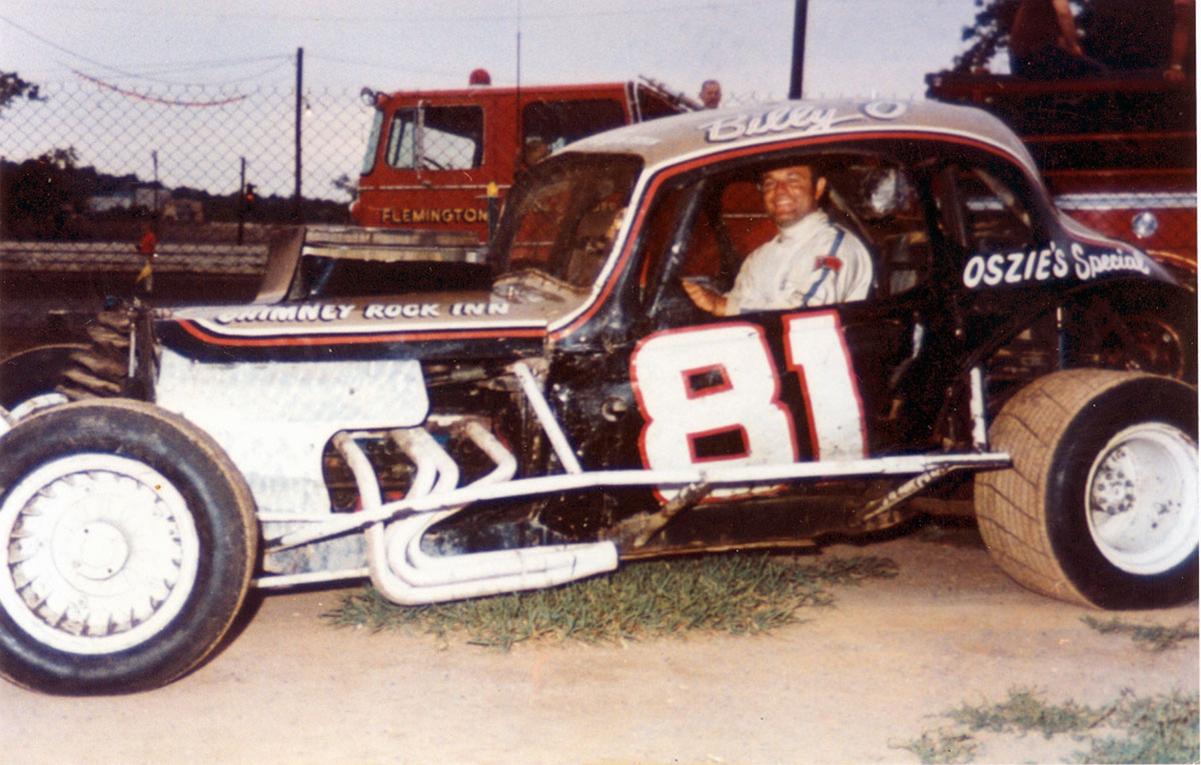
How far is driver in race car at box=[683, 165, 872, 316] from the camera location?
3.83 meters

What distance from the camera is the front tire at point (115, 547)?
3.09 metres

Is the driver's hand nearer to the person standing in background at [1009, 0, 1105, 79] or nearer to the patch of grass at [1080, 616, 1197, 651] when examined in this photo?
the patch of grass at [1080, 616, 1197, 651]

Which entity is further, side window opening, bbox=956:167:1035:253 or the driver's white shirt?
side window opening, bbox=956:167:1035:253

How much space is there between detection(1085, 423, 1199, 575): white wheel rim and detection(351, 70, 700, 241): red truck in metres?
5.55

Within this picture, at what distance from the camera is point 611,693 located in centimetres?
329

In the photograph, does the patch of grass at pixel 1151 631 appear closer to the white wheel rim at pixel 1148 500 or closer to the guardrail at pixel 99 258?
the white wheel rim at pixel 1148 500

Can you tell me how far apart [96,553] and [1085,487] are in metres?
3.27

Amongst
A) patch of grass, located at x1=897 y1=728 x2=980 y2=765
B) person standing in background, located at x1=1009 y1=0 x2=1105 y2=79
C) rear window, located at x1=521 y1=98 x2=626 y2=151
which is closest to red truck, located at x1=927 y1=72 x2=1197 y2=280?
person standing in background, located at x1=1009 y1=0 x2=1105 y2=79

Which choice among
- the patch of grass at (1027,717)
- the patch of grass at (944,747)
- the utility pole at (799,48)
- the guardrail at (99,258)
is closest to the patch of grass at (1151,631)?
the patch of grass at (1027,717)

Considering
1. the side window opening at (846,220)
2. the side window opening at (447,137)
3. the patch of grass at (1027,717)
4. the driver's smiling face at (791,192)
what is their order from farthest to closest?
the side window opening at (447,137)
the driver's smiling face at (791,192)
the side window opening at (846,220)
the patch of grass at (1027,717)

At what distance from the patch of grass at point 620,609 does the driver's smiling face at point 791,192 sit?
1394 millimetres

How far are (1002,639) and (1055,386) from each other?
3.15 feet

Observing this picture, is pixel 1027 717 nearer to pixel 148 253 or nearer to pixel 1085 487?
pixel 1085 487

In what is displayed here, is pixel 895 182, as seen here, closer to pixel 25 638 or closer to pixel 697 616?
pixel 697 616
